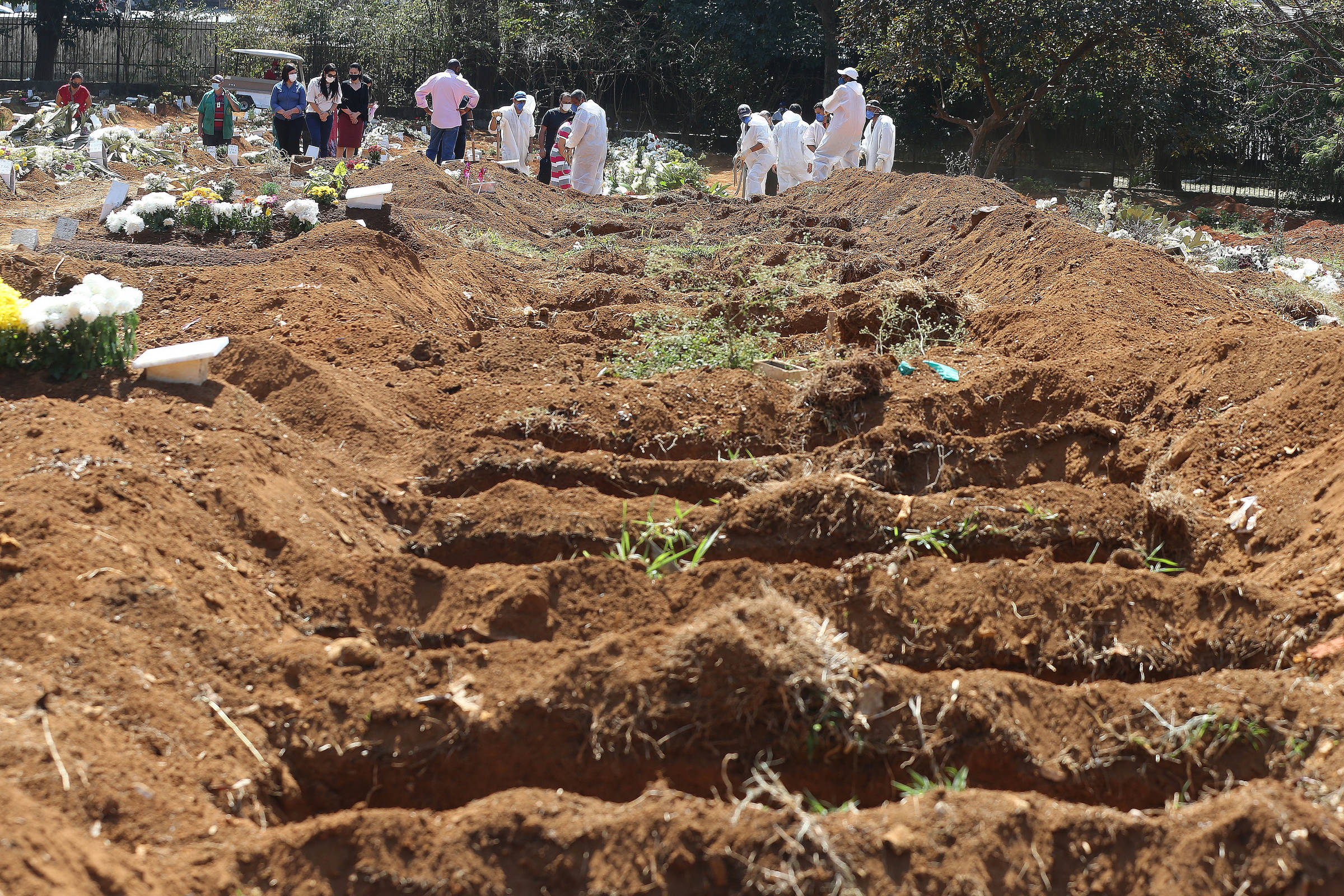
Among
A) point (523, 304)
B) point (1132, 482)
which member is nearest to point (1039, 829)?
point (1132, 482)

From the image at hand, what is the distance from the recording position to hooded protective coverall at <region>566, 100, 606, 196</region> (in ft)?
53.9

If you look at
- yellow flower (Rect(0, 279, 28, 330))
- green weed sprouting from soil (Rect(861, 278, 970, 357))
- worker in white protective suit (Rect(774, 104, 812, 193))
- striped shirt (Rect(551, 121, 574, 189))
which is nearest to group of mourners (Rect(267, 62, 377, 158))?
striped shirt (Rect(551, 121, 574, 189))

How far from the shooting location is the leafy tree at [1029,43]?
18469mm

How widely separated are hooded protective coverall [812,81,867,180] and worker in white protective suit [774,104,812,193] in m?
0.27

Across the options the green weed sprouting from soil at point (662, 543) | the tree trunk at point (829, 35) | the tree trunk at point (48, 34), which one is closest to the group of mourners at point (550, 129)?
the tree trunk at point (829, 35)

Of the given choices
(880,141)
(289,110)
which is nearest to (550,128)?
(289,110)

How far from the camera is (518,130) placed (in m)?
19.0

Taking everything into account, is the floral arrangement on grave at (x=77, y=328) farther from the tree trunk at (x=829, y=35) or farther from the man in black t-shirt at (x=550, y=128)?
the tree trunk at (x=829, y=35)

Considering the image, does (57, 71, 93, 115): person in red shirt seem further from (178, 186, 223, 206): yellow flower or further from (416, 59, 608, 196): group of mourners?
(178, 186, 223, 206): yellow flower

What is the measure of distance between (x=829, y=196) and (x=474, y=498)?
1276 centimetres

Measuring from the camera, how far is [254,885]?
243 cm

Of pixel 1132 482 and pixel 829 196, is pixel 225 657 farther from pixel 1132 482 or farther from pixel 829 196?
pixel 829 196

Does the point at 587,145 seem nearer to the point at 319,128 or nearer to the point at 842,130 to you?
the point at 319,128

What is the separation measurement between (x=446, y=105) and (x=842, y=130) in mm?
6178
